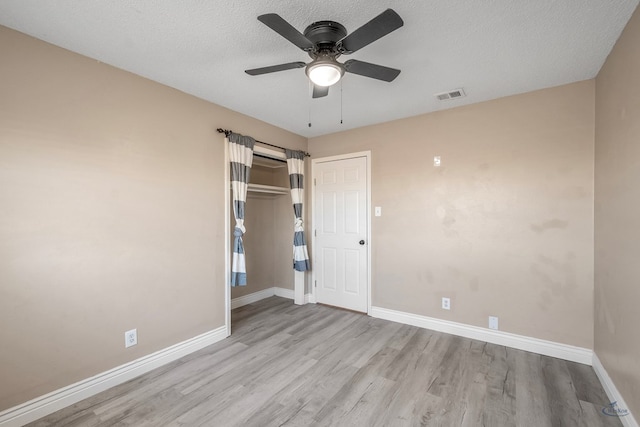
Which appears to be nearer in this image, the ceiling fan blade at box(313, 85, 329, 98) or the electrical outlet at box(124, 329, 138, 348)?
the ceiling fan blade at box(313, 85, 329, 98)

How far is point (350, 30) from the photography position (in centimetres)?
184

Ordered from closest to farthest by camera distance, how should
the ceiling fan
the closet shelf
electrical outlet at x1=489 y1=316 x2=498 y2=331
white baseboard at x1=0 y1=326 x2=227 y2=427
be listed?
the ceiling fan
white baseboard at x1=0 y1=326 x2=227 y2=427
electrical outlet at x1=489 y1=316 x2=498 y2=331
the closet shelf

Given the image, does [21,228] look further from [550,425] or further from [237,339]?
[550,425]

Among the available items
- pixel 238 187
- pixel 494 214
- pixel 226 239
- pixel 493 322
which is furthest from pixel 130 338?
pixel 494 214

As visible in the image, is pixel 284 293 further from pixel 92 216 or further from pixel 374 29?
pixel 374 29

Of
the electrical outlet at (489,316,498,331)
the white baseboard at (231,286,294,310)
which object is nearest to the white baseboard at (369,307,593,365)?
the electrical outlet at (489,316,498,331)

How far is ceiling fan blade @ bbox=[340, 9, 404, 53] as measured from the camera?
1324mm

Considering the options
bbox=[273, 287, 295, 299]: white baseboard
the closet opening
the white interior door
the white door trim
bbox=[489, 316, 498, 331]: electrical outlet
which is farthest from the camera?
bbox=[273, 287, 295, 299]: white baseboard

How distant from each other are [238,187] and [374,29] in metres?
2.15

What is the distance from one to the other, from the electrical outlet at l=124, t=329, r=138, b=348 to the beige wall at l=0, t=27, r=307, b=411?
0.04 m

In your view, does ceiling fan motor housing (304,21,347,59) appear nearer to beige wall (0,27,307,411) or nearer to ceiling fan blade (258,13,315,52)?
ceiling fan blade (258,13,315,52)

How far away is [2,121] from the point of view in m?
1.75

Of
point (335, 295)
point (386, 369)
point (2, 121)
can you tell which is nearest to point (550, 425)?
point (386, 369)

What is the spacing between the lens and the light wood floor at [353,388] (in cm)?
184
